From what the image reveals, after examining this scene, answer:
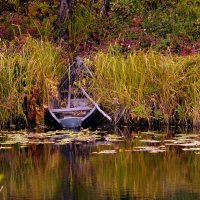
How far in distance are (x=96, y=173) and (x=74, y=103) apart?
214 inches

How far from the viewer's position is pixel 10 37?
21.7 meters

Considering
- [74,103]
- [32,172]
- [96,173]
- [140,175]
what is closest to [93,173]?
[96,173]

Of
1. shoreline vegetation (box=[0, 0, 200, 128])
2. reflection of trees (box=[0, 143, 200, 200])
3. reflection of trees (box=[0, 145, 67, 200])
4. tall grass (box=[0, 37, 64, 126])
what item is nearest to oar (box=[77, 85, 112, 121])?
shoreline vegetation (box=[0, 0, 200, 128])

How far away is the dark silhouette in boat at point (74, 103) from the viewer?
16.4m

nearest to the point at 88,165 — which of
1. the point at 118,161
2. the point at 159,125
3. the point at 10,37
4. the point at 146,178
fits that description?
the point at 118,161

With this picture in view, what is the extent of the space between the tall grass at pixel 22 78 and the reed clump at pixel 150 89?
970 mm

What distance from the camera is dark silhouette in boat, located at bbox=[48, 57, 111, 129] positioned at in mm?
16438

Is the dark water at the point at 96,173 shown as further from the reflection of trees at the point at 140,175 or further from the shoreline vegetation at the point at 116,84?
the shoreline vegetation at the point at 116,84

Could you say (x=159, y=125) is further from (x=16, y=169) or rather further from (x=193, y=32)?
(x=193, y=32)

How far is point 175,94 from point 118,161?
396 cm

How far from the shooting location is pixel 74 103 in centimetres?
1739

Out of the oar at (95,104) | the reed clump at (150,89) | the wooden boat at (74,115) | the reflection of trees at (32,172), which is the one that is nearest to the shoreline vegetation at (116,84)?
the reed clump at (150,89)

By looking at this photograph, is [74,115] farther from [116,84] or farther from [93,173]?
[93,173]

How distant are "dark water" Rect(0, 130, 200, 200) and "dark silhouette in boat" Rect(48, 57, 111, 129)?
2077 millimetres
